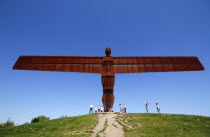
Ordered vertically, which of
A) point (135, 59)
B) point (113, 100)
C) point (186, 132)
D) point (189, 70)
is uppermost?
point (135, 59)

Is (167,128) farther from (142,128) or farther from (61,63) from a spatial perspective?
(61,63)

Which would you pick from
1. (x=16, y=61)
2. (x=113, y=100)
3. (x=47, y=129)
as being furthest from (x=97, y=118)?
(x=16, y=61)

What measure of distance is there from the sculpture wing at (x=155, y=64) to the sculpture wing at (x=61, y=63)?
2.52m

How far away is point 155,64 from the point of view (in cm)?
1791

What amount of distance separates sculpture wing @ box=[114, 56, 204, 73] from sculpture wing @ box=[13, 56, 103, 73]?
2.52 meters

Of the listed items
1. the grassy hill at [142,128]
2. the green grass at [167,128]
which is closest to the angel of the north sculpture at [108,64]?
the grassy hill at [142,128]

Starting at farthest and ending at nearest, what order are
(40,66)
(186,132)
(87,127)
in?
(40,66) < (87,127) < (186,132)

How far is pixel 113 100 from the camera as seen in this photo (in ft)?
55.3

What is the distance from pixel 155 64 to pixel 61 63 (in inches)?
404

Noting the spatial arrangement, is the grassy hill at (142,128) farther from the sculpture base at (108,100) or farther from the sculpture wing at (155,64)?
the sculpture wing at (155,64)

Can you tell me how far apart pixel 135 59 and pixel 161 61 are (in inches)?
113

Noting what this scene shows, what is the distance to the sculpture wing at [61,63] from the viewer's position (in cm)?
1731

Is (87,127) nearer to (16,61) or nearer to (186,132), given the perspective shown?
(186,132)

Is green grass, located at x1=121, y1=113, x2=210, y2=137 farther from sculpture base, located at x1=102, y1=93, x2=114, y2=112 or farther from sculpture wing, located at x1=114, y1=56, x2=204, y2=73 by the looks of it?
sculpture wing, located at x1=114, y1=56, x2=204, y2=73
